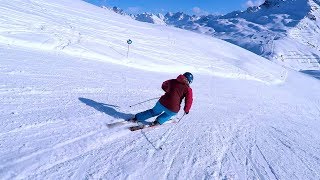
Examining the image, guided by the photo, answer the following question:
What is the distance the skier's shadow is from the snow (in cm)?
3

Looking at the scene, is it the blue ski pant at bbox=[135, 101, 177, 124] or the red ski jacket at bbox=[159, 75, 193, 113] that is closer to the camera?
the red ski jacket at bbox=[159, 75, 193, 113]

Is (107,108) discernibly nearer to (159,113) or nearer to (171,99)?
(159,113)

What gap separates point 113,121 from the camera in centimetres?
773

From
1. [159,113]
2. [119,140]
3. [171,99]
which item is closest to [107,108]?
[159,113]

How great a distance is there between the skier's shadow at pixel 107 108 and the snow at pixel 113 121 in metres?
0.03

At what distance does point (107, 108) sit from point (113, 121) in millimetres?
988

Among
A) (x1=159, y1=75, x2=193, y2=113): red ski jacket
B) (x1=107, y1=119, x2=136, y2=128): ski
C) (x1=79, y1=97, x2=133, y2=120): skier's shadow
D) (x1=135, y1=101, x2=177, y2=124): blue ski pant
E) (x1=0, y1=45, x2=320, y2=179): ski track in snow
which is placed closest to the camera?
(x1=0, y1=45, x2=320, y2=179): ski track in snow

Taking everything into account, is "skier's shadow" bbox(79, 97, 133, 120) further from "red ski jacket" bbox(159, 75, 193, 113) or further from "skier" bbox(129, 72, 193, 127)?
"red ski jacket" bbox(159, 75, 193, 113)

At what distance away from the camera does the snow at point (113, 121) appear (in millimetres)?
5590

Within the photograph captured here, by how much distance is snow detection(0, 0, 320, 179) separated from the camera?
220 inches

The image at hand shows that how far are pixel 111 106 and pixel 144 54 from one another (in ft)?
37.2

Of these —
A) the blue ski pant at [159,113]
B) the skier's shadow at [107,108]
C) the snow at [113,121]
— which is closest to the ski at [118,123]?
the snow at [113,121]

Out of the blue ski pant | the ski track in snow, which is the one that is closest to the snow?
the ski track in snow

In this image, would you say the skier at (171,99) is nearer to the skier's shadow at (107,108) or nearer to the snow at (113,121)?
the snow at (113,121)
